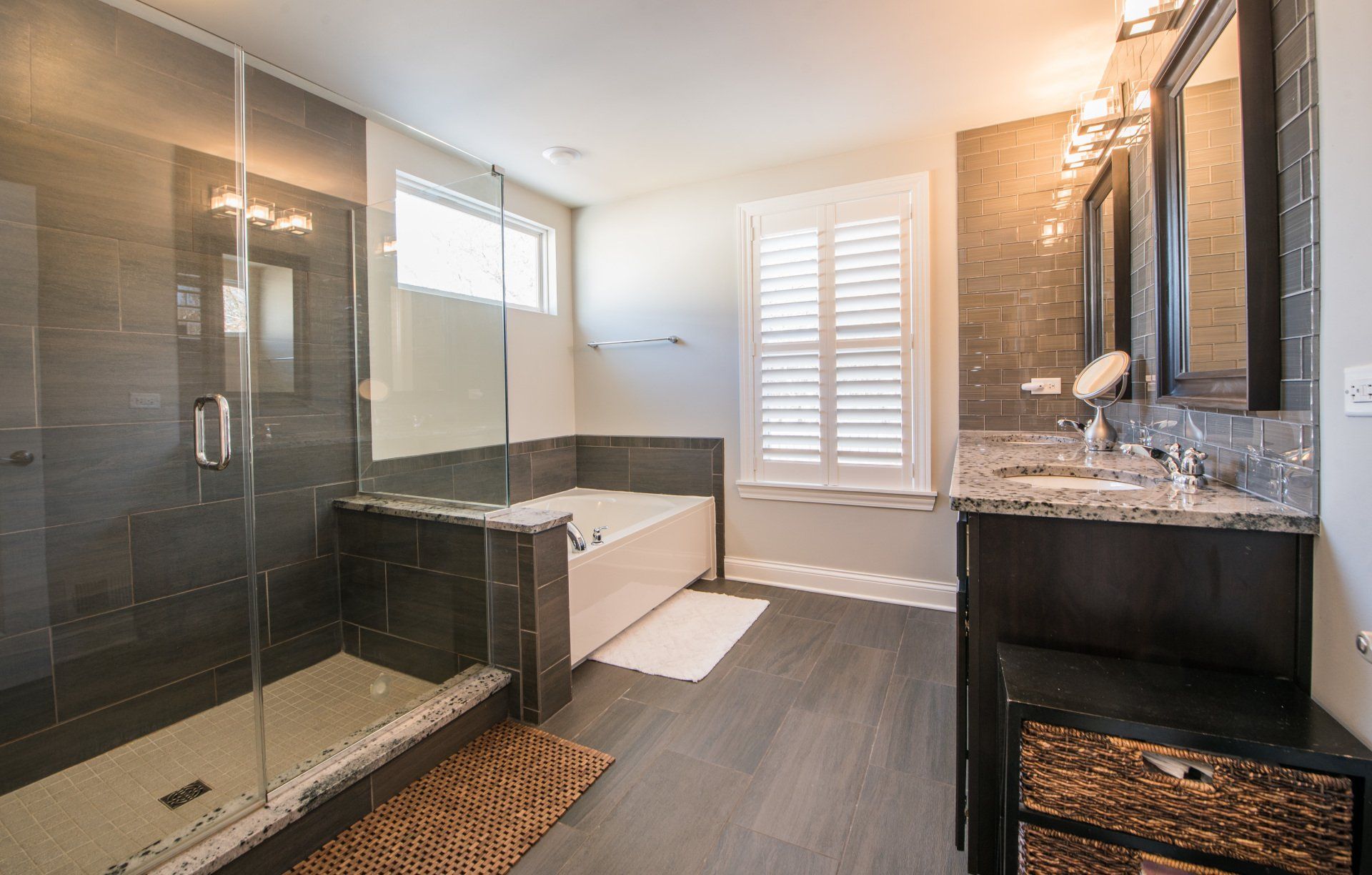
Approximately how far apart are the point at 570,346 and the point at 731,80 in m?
2.08

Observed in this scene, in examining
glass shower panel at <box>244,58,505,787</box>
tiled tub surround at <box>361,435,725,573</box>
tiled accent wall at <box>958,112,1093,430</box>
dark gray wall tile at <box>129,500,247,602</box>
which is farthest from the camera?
tiled tub surround at <box>361,435,725,573</box>

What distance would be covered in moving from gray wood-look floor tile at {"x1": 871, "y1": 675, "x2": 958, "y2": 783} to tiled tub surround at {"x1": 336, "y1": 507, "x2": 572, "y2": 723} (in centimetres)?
116

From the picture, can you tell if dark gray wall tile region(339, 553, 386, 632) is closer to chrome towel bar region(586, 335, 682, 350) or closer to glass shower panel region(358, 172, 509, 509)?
glass shower panel region(358, 172, 509, 509)

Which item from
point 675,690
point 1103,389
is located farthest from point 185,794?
point 1103,389

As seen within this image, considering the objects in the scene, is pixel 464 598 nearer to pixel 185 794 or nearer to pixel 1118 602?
pixel 185 794

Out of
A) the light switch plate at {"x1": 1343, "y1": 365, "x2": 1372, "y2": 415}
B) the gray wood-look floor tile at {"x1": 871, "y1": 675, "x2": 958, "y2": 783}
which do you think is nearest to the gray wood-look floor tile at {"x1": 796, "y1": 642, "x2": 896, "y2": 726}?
the gray wood-look floor tile at {"x1": 871, "y1": 675, "x2": 958, "y2": 783}

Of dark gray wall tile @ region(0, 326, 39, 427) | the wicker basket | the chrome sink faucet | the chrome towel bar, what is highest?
the chrome towel bar

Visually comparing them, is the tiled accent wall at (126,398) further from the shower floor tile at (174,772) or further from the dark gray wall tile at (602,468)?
the dark gray wall tile at (602,468)

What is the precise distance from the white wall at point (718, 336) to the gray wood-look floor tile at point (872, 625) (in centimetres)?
20

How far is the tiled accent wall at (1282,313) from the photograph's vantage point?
39.3 inches

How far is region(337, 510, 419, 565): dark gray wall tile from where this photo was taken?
7.13ft

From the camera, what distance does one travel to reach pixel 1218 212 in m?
1.32

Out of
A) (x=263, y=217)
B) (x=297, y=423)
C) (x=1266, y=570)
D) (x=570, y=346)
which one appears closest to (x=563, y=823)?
(x=1266, y=570)

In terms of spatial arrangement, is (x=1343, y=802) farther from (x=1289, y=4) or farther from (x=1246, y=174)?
(x=1289, y=4)
